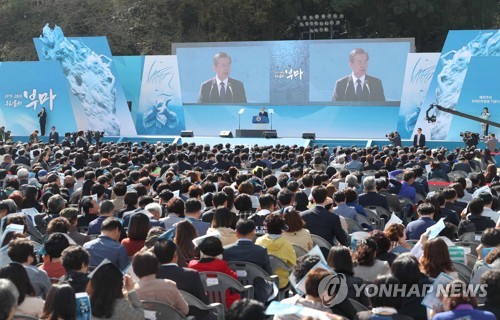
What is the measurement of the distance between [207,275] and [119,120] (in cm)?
2486

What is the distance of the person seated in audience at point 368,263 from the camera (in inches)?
222

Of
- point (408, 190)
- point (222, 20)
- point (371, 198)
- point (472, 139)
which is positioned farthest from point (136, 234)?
point (222, 20)

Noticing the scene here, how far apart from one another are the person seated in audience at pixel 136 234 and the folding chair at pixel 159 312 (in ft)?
6.23

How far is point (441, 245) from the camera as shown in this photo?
548cm

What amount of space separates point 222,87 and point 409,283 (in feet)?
91.0

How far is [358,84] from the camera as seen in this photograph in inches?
1195

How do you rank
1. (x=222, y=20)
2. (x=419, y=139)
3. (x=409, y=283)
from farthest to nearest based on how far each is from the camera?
(x=222, y=20)
(x=419, y=139)
(x=409, y=283)

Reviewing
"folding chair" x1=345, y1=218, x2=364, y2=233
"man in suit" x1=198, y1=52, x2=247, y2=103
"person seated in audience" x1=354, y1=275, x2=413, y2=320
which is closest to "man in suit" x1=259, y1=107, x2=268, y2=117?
"man in suit" x1=198, y1=52, x2=247, y2=103

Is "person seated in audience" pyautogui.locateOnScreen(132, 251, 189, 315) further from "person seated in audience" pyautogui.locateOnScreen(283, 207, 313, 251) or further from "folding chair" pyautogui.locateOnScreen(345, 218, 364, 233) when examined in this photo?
"folding chair" pyautogui.locateOnScreen(345, 218, 364, 233)

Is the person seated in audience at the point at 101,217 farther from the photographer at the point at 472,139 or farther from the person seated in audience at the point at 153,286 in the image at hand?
the photographer at the point at 472,139

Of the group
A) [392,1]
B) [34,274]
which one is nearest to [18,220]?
[34,274]

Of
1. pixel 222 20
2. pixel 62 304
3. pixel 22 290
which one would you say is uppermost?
pixel 222 20

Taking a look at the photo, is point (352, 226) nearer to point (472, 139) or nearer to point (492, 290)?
point (492, 290)

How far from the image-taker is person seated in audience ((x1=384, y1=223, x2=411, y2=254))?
6625 millimetres
